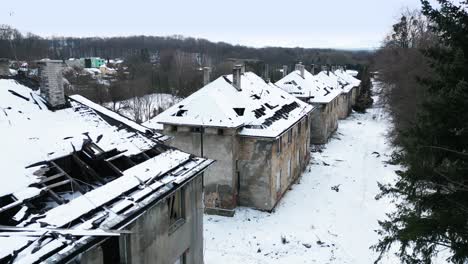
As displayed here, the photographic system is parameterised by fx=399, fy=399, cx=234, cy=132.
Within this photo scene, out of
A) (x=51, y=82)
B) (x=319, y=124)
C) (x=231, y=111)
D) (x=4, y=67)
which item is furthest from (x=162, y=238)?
(x=319, y=124)

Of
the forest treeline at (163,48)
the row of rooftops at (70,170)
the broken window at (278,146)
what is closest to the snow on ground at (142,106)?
the broken window at (278,146)

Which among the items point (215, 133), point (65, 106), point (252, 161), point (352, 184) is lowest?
point (352, 184)

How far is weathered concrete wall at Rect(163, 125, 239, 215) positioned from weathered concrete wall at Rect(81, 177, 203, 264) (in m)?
8.39

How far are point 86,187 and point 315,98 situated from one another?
34.9 meters

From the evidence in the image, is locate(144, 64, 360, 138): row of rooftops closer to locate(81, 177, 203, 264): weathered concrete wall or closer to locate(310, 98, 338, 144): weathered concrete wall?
locate(81, 177, 203, 264): weathered concrete wall

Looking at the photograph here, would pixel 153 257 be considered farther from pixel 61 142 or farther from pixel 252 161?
pixel 252 161

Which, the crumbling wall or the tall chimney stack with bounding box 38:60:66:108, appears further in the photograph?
the crumbling wall

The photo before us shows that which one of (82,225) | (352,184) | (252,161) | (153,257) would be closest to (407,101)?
(352,184)

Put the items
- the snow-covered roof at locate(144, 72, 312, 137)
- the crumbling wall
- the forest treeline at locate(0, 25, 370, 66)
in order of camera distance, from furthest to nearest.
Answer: the forest treeline at locate(0, 25, 370, 66)
the crumbling wall
the snow-covered roof at locate(144, 72, 312, 137)

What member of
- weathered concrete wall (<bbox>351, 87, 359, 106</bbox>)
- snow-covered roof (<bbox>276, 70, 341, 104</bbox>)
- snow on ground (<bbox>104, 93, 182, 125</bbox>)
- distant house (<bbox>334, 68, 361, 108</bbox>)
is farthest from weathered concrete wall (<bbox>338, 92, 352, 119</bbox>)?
snow on ground (<bbox>104, 93, 182, 125</bbox>)

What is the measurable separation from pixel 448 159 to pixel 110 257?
8825mm

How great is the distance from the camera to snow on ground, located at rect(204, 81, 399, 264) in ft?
58.3

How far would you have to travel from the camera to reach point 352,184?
28.0 metres

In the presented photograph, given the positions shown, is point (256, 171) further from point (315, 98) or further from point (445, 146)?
point (315, 98)
